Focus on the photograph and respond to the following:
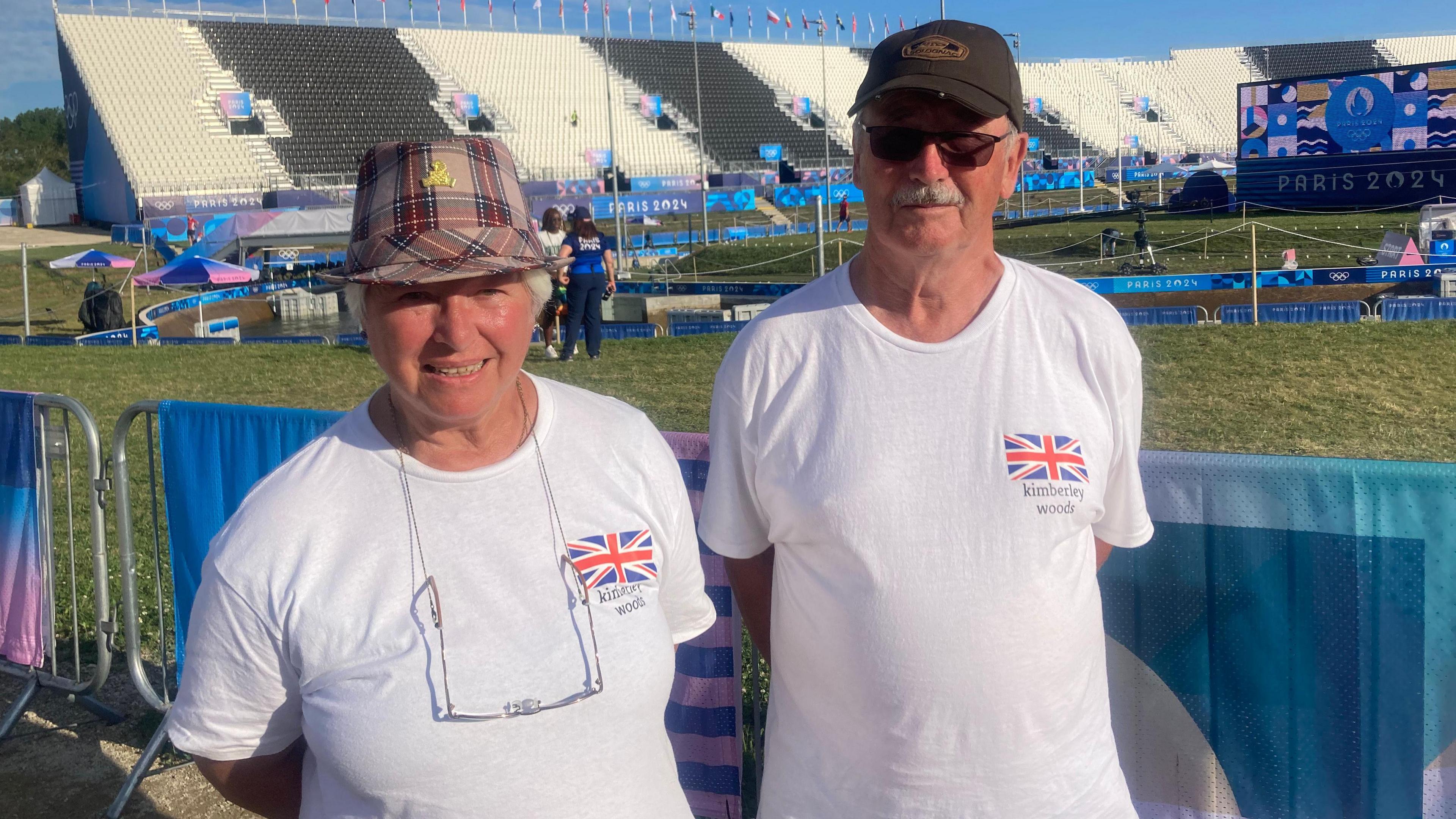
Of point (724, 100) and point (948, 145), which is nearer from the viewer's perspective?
point (948, 145)

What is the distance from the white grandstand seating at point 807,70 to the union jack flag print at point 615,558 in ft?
216

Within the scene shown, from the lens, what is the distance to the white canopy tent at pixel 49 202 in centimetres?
5197

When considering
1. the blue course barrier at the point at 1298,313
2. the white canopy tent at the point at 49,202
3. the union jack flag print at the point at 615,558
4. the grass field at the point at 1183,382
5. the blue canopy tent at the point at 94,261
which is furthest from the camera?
the white canopy tent at the point at 49,202

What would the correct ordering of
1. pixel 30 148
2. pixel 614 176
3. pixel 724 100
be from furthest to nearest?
1. pixel 30 148
2. pixel 724 100
3. pixel 614 176

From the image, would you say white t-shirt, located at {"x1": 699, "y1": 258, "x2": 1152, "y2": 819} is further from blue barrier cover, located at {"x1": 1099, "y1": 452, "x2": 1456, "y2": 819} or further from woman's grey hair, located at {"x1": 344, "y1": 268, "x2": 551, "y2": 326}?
blue barrier cover, located at {"x1": 1099, "y1": 452, "x2": 1456, "y2": 819}

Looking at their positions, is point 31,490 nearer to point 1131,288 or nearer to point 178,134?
point 1131,288

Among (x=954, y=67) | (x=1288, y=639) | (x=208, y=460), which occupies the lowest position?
(x=1288, y=639)

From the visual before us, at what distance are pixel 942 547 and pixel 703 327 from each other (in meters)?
14.8

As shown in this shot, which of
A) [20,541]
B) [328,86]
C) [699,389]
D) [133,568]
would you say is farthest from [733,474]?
[328,86]

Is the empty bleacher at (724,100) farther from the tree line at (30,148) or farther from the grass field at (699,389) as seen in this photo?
the grass field at (699,389)

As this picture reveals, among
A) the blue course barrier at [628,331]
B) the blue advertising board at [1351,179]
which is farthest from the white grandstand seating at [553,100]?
the blue course barrier at [628,331]

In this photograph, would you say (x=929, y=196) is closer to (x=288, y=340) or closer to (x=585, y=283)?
(x=585, y=283)

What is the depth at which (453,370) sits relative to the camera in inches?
70.0

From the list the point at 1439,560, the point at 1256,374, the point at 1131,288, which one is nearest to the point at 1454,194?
the point at 1131,288
